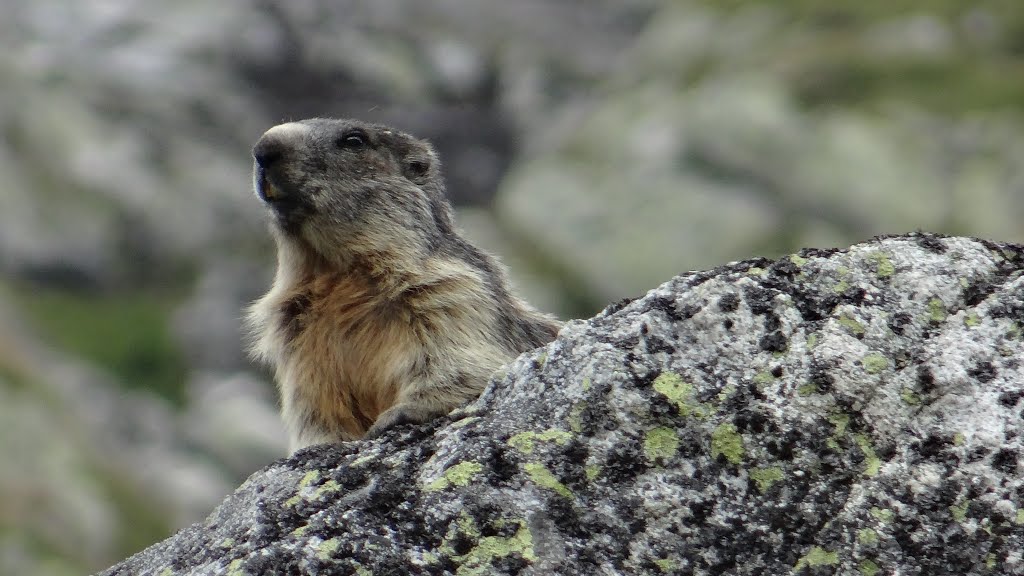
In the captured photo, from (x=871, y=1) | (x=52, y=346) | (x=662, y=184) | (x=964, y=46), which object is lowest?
(x=52, y=346)

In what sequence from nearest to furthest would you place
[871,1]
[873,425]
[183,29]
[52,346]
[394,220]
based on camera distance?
[873,425]
[394,220]
[52,346]
[871,1]
[183,29]

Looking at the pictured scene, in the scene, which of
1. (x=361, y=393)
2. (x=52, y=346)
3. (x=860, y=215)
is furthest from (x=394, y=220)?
(x=860, y=215)

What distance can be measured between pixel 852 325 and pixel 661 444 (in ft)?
3.06

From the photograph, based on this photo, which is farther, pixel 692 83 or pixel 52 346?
pixel 692 83

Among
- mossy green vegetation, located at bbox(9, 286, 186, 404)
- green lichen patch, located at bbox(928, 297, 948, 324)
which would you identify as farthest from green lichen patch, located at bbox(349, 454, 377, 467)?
mossy green vegetation, located at bbox(9, 286, 186, 404)

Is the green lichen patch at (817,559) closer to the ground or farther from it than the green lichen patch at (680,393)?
closer to the ground

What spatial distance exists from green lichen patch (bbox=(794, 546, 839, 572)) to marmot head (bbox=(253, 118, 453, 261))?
14.8 feet

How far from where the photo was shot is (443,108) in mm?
73812

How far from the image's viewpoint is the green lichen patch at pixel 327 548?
539cm

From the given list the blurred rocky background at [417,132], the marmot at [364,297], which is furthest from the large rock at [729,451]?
the blurred rocky background at [417,132]

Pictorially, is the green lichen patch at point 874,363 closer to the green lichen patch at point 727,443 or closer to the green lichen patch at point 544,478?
the green lichen patch at point 727,443

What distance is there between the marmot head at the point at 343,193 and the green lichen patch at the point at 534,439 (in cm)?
355

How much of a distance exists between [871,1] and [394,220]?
2321 inches

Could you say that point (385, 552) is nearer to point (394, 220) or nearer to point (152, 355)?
point (394, 220)
